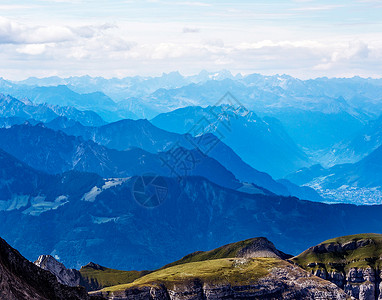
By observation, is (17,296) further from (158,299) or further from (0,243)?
(158,299)

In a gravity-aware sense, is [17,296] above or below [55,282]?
below

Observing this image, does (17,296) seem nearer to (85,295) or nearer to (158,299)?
(85,295)

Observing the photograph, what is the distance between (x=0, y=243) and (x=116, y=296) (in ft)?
424

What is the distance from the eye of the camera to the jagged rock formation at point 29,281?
68.1 metres

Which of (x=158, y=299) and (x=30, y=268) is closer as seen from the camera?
(x=30, y=268)

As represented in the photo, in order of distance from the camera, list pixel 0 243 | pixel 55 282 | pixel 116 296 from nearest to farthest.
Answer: pixel 0 243 → pixel 55 282 → pixel 116 296

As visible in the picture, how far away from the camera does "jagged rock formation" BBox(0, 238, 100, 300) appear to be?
68062 mm

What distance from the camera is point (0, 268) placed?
6375cm

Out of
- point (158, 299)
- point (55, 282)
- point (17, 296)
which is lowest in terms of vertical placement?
point (17, 296)

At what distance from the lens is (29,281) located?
76.8 m

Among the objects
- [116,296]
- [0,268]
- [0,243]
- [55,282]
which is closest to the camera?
[0,268]

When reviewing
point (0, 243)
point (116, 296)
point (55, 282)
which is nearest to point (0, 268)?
point (0, 243)

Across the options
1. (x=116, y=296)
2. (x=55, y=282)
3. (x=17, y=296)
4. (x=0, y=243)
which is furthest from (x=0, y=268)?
(x=116, y=296)

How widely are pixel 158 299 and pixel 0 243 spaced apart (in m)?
131
